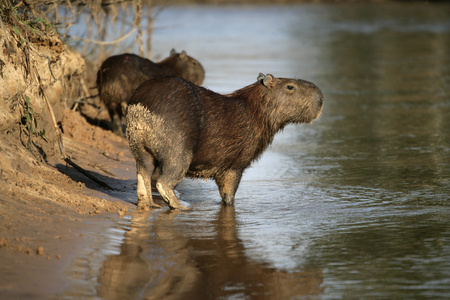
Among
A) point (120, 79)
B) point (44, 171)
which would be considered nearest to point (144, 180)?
point (44, 171)

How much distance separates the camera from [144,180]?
21.3ft

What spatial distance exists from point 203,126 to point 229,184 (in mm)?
704

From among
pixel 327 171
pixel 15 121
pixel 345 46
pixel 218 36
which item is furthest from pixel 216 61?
pixel 15 121

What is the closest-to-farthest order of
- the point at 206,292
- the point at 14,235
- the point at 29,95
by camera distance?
the point at 206,292 < the point at 14,235 < the point at 29,95

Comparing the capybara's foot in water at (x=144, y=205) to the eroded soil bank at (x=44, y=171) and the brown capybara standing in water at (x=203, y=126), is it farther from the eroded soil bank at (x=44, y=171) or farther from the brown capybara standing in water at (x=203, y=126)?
the eroded soil bank at (x=44, y=171)

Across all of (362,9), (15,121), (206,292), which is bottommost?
(206,292)

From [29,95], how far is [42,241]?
2653 millimetres

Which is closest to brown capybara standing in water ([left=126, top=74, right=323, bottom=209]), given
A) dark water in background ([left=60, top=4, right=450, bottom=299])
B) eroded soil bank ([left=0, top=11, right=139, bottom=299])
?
dark water in background ([left=60, top=4, right=450, bottom=299])

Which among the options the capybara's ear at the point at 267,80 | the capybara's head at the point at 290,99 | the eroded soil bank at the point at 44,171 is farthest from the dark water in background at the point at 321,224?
the capybara's ear at the point at 267,80

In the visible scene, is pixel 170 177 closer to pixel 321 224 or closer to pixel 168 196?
pixel 168 196

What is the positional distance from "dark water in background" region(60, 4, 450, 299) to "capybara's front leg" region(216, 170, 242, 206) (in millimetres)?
120

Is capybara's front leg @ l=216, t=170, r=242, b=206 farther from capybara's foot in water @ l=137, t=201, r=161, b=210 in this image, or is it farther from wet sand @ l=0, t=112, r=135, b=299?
wet sand @ l=0, t=112, r=135, b=299

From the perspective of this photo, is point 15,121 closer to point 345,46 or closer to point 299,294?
point 299,294

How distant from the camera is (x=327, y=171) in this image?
824 cm
